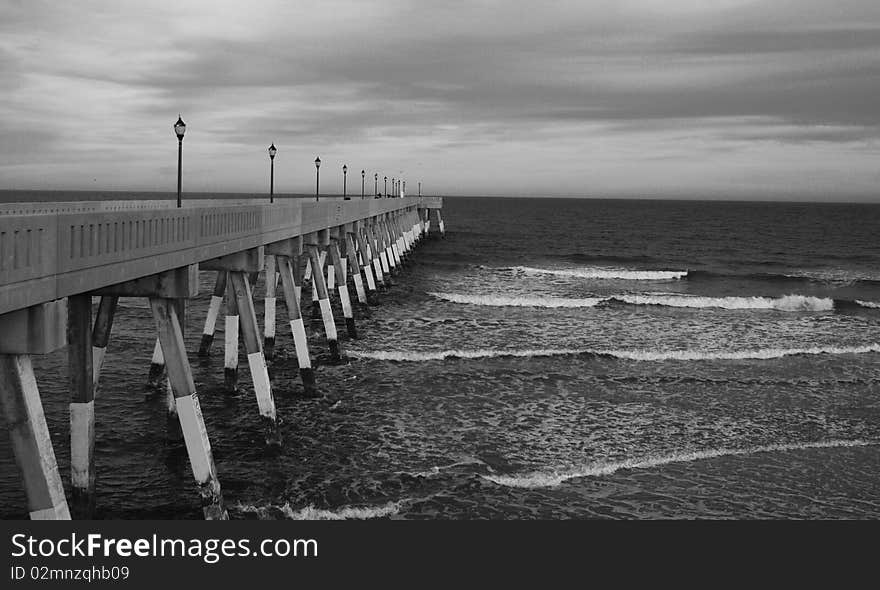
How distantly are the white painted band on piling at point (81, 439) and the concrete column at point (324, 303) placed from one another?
12.0 m

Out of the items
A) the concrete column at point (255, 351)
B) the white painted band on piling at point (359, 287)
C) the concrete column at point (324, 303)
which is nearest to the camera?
the concrete column at point (255, 351)

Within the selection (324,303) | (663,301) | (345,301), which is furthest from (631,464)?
(663,301)

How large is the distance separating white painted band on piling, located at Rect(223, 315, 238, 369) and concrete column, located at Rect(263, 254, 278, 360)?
4.60 feet

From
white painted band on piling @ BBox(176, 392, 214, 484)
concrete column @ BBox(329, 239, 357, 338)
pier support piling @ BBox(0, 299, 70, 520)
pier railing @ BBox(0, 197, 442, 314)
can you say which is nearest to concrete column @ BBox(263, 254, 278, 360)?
pier railing @ BBox(0, 197, 442, 314)

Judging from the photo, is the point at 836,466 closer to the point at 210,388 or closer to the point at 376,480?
the point at 376,480

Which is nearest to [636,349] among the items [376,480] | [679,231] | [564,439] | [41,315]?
[564,439]

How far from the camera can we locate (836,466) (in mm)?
16031

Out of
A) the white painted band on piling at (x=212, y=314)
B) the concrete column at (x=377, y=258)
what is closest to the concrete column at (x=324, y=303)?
the white painted band on piling at (x=212, y=314)

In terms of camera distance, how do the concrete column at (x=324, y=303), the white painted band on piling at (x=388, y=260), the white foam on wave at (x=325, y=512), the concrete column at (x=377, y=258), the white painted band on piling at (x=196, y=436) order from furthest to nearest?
the white painted band on piling at (x=388, y=260) → the concrete column at (x=377, y=258) → the concrete column at (x=324, y=303) → the white foam on wave at (x=325, y=512) → the white painted band on piling at (x=196, y=436)

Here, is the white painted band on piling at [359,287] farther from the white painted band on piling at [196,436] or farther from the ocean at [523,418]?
the white painted band on piling at [196,436]

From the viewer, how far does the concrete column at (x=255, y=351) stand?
51.4 ft

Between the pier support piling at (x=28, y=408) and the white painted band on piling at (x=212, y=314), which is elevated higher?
the pier support piling at (x=28, y=408)

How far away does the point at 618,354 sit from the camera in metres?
26.8

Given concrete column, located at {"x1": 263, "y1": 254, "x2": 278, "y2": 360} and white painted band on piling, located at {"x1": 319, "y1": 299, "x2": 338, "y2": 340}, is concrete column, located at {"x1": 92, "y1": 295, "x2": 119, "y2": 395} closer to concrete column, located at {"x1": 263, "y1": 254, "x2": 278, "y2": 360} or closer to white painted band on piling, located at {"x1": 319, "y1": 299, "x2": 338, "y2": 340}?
concrete column, located at {"x1": 263, "y1": 254, "x2": 278, "y2": 360}
